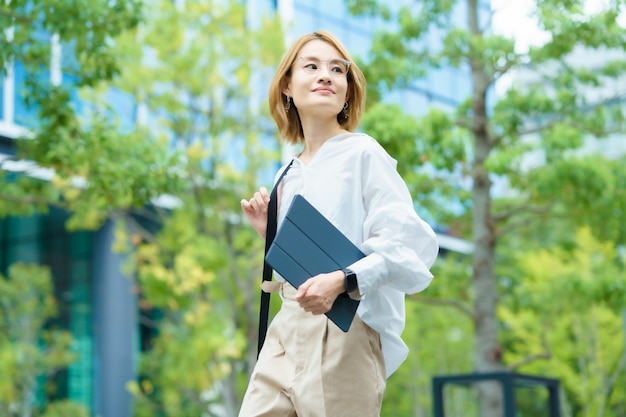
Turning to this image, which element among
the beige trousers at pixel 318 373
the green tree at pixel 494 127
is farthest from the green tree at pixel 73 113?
the beige trousers at pixel 318 373

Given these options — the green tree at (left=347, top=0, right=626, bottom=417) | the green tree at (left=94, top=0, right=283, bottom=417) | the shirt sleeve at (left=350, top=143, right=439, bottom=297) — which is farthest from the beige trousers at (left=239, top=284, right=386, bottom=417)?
the green tree at (left=94, top=0, right=283, bottom=417)

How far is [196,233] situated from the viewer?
14.3m

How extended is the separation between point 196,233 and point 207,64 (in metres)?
2.47

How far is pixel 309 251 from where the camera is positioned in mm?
2258

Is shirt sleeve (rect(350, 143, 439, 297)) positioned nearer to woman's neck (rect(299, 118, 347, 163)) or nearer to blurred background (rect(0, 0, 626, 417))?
woman's neck (rect(299, 118, 347, 163))

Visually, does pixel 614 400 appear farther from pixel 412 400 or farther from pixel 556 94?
pixel 556 94

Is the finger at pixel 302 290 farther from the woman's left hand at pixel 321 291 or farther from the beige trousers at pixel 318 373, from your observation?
the beige trousers at pixel 318 373

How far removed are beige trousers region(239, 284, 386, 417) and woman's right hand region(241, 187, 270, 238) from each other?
0.81 ft

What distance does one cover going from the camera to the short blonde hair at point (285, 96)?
269cm

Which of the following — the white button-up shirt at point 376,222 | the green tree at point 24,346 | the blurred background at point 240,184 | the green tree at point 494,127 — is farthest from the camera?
the green tree at point 24,346

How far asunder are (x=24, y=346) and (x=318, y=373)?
14.9m

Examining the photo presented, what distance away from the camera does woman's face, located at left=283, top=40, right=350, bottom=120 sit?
103 inches

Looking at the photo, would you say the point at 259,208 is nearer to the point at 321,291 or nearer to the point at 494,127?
the point at 321,291

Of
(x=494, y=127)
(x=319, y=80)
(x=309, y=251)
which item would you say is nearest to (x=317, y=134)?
(x=319, y=80)
